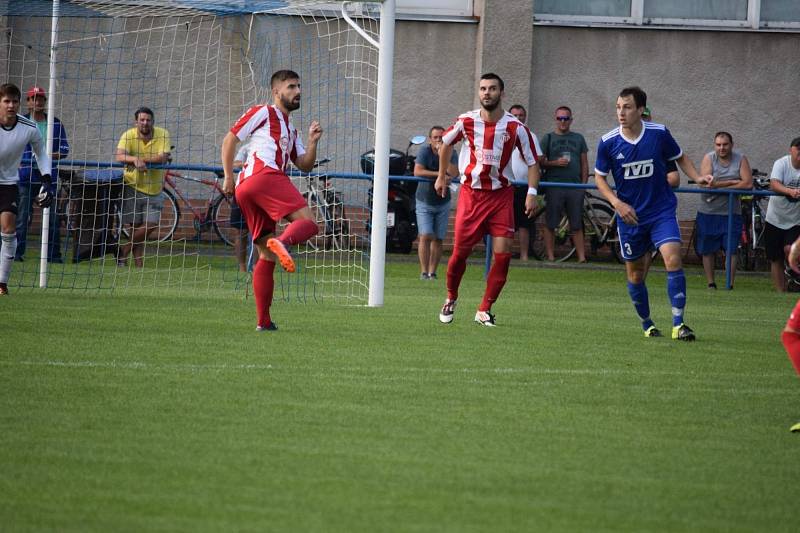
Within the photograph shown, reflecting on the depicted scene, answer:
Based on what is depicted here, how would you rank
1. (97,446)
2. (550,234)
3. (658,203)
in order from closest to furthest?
(97,446)
(658,203)
(550,234)

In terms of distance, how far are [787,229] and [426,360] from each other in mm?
8981

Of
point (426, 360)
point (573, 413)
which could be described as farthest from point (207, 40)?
point (573, 413)

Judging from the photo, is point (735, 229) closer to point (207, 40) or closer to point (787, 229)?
point (787, 229)

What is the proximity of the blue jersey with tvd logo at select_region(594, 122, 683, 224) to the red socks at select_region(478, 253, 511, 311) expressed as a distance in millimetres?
1294

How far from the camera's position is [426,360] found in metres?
8.66

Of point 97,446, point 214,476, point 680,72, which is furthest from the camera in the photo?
point 680,72

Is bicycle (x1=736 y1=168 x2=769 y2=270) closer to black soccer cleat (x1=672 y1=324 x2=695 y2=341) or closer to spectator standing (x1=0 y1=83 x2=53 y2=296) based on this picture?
black soccer cleat (x1=672 y1=324 x2=695 y2=341)

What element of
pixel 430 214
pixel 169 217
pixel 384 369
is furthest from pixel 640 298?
pixel 169 217

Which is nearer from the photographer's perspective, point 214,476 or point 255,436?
point 214,476

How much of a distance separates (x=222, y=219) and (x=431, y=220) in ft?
10.8

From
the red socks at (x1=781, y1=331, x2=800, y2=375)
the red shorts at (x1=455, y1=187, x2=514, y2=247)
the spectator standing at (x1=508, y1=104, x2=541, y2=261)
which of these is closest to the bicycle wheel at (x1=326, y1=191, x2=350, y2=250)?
the spectator standing at (x1=508, y1=104, x2=541, y2=261)

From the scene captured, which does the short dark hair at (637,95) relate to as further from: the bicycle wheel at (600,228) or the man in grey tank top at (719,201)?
the bicycle wheel at (600,228)

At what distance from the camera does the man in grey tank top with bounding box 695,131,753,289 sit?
17000 mm

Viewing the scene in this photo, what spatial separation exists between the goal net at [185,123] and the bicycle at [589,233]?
3117mm
